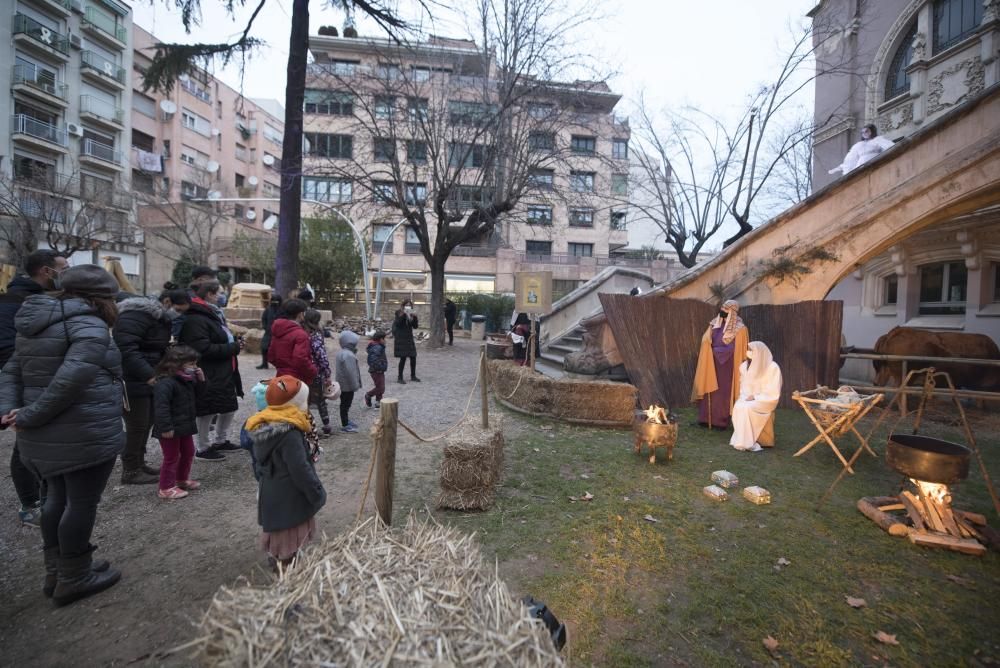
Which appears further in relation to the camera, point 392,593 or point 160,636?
point 160,636

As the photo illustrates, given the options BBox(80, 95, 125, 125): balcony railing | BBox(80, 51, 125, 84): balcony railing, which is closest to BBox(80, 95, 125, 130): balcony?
BBox(80, 95, 125, 125): balcony railing

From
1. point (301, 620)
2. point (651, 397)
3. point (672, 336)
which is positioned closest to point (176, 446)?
point (301, 620)

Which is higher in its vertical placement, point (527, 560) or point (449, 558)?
point (449, 558)

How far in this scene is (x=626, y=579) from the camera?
121 inches

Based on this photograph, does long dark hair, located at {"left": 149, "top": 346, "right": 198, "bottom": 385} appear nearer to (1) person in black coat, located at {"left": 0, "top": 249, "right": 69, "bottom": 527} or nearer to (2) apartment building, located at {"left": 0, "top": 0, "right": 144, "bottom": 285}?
(1) person in black coat, located at {"left": 0, "top": 249, "right": 69, "bottom": 527}

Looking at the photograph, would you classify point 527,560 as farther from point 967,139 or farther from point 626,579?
point 967,139

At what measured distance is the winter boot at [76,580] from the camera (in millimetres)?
2711

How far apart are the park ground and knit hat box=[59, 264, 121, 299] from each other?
193cm

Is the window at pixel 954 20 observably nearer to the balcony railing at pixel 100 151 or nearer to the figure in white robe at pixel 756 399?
the figure in white robe at pixel 756 399

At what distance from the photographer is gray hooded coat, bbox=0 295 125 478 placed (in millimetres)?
2590

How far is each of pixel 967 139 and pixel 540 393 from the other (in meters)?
8.08

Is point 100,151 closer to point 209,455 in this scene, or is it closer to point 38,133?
point 38,133

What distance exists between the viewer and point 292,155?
433 inches

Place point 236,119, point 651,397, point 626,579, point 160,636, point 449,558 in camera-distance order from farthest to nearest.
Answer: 1. point 236,119
2. point 651,397
3. point 626,579
4. point 160,636
5. point 449,558
